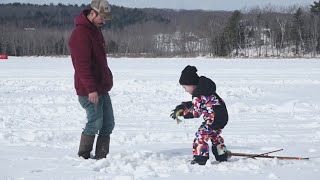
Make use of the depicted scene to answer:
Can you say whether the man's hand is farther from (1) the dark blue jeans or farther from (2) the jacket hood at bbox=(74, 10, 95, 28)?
(2) the jacket hood at bbox=(74, 10, 95, 28)

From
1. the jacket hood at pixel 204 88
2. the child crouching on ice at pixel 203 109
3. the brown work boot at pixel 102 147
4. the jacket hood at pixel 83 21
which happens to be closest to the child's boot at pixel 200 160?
the child crouching on ice at pixel 203 109

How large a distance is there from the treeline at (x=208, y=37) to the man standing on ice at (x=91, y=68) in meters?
53.3

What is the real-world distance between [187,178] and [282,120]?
5.50 metres

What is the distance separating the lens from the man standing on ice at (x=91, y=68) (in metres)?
4.86

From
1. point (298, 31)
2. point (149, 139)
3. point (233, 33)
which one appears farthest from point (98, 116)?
point (233, 33)

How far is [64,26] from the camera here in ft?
483

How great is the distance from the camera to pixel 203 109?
17.2ft

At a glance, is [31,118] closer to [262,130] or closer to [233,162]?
[262,130]

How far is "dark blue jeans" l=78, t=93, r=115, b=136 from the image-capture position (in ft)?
16.5

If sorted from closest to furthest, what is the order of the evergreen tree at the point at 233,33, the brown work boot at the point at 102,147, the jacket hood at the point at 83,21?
the jacket hood at the point at 83,21 < the brown work boot at the point at 102,147 < the evergreen tree at the point at 233,33

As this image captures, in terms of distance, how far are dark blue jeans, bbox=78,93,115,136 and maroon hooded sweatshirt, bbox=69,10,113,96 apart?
102 mm

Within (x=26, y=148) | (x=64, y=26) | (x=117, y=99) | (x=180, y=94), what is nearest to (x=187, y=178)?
(x=26, y=148)

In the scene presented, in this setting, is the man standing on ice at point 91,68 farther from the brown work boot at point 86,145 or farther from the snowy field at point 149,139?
the snowy field at point 149,139

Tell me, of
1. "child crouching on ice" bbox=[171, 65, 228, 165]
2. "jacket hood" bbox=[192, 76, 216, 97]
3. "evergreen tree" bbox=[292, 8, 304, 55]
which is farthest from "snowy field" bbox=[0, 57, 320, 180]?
"evergreen tree" bbox=[292, 8, 304, 55]
